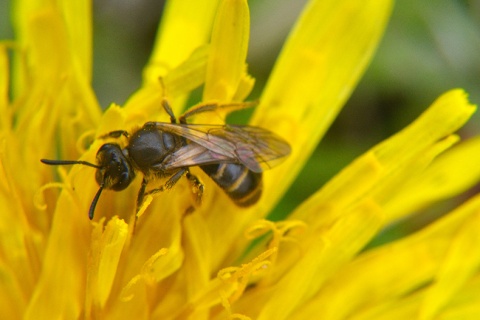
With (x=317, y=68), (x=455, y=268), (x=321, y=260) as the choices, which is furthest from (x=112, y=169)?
(x=455, y=268)

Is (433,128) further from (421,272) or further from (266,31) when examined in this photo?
(266,31)

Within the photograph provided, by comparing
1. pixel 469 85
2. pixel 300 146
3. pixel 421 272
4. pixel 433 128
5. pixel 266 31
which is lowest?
pixel 421 272

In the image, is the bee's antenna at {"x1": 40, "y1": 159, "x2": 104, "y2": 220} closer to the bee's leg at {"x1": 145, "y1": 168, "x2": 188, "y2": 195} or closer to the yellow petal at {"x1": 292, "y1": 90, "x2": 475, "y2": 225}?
the bee's leg at {"x1": 145, "y1": 168, "x2": 188, "y2": 195}

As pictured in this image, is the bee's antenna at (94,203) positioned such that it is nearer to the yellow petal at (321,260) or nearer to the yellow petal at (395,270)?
the yellow petal at (321,260)

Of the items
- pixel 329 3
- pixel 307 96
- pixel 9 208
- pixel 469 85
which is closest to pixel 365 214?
pixel 307 96

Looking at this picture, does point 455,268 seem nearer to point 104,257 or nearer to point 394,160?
point 394,160

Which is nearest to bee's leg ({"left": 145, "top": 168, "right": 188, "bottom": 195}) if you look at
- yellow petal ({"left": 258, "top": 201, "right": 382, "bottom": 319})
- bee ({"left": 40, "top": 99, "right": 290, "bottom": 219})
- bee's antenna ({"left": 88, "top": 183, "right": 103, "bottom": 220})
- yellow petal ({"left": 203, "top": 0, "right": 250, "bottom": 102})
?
bee ({"left": 40, "top": 99, "right": 290, "bottom": 219})

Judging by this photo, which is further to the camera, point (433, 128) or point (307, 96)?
point (307, 96)
